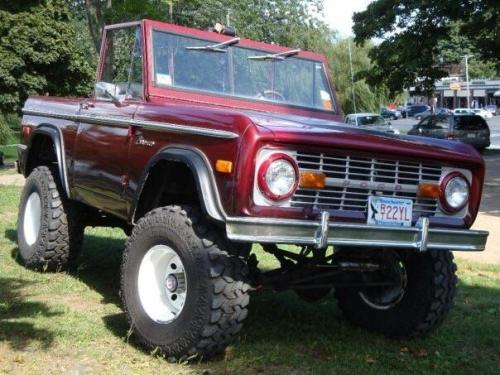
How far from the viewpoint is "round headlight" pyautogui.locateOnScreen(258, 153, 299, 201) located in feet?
12.1

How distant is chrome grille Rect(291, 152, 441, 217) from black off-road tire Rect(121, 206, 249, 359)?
1.67ft

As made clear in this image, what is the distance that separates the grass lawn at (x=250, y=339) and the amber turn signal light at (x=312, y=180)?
1060mm

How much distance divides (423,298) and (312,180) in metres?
1.41

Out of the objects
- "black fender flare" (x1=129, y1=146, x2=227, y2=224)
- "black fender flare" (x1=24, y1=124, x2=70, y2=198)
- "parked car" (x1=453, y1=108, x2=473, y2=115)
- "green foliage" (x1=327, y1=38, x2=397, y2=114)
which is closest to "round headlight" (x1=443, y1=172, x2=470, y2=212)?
"black fender flare" (x1=129, y1=146, x2=227, y2=224)

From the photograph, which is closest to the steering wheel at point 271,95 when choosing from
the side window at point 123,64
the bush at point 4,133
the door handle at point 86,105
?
the side window at point 123,64

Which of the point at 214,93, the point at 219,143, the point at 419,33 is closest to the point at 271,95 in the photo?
the point at 214,93

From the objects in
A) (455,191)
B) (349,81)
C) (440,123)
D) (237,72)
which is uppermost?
(349,81)

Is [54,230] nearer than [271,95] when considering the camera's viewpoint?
No

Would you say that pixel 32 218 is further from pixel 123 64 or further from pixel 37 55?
pixel 37 55

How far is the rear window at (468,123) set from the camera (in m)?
26.1

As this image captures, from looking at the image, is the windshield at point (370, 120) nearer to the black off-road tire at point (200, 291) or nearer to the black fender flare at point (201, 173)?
the black fender flare at point (201, 173)

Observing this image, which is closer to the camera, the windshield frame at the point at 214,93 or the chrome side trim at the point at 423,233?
the chrome side trim at the point at 423,233

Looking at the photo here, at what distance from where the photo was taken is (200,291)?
382 centimetres

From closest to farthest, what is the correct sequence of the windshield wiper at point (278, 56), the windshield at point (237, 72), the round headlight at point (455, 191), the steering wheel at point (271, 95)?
the round headlight at point (455, 191), the windshield at point (237, 72), the steering wheel at point (271, 95), the windshield wiper at point (278, 56)
